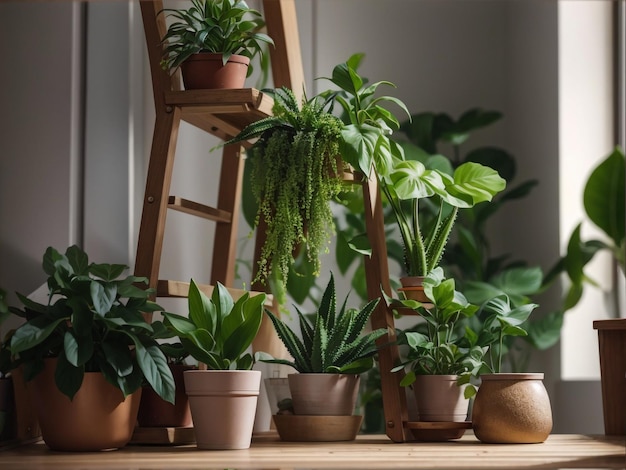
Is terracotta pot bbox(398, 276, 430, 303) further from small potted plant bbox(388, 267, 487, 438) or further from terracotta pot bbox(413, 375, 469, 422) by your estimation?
terracotta pot bbox(413, 375, 469, 422)

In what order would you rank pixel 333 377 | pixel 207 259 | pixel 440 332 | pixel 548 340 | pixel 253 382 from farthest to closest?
1. pixel 548 340
2. pixel 207 259
3. pixel 440 332
4. pixel 333 377
5. pixel 253 382

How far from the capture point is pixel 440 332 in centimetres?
201

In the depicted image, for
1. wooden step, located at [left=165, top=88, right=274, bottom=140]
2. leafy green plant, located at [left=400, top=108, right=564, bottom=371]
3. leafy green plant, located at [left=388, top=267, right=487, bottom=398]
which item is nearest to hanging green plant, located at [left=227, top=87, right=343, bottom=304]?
wooden step, located at [left=165, top=88, right=274, bottom=140]

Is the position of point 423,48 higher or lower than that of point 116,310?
higher

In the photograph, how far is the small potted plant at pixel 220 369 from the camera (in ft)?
5.63

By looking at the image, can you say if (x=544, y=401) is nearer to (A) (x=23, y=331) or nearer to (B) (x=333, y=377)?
(B) (x=333, y=377)

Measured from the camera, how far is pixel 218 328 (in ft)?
5.81

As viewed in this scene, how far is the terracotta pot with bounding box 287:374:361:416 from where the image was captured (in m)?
1.88

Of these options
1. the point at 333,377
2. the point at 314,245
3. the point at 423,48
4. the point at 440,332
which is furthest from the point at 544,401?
the point at 423,48

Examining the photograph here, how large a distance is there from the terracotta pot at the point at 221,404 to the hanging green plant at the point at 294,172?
319 mm

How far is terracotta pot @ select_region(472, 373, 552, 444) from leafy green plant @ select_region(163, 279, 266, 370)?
0.53 m

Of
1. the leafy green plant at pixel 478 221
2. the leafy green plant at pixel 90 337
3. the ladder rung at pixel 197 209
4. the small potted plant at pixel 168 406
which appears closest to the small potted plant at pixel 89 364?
the leafy green plant at pixel 90 337

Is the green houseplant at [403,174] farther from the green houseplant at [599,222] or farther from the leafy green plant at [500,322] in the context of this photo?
the green houseplant at [599,222]

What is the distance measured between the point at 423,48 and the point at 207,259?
1.32 metres
